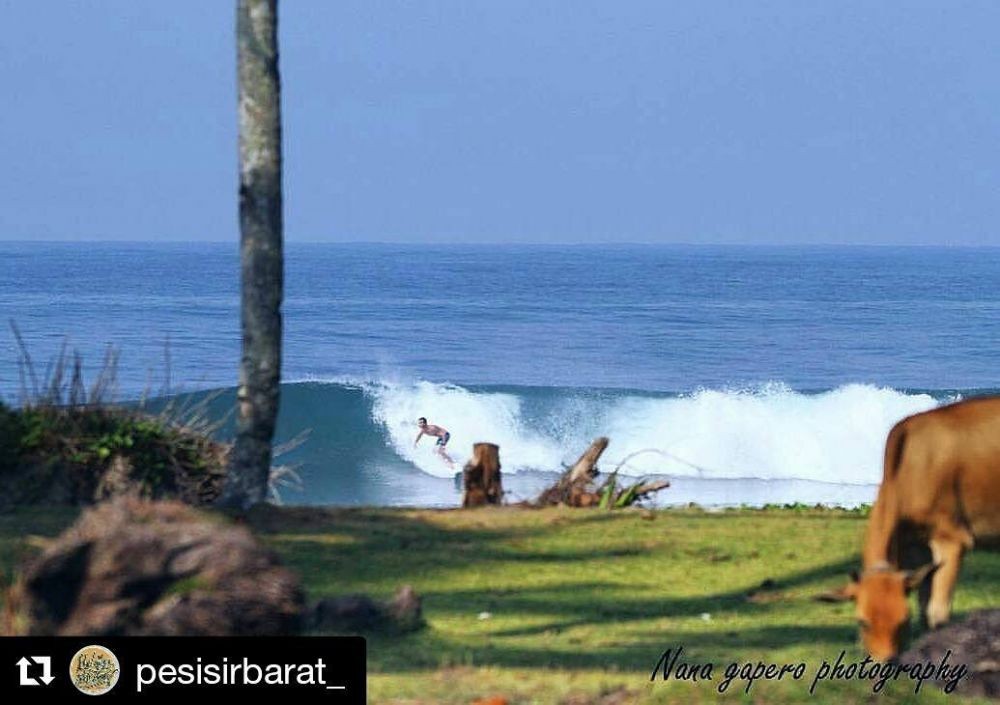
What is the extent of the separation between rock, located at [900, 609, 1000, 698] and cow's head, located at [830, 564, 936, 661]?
170 mm

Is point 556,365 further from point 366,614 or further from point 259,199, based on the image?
point 366,614

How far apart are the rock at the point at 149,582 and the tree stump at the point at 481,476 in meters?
8.07

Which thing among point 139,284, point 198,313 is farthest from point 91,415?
point 139,284

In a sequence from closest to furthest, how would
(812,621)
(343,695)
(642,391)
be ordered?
(343,695), (812,621), (642,391)

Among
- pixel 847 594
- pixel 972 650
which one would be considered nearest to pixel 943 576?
pixel 972 650

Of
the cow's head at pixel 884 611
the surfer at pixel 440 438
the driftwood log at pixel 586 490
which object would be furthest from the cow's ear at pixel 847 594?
the surfer at pixel 440 438

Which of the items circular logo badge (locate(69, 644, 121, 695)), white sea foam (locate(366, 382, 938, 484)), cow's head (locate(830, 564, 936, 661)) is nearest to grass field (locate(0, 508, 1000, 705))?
cow's head (locate(830, 564, 936, 661))

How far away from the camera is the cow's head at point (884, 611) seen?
877 cm

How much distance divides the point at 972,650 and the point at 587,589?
3.84 meters

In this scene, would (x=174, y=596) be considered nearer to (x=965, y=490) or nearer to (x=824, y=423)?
(x=965, y=490)

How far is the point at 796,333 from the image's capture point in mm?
75938

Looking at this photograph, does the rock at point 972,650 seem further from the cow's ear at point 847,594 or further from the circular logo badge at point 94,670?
the circular logo badge at point 94,670

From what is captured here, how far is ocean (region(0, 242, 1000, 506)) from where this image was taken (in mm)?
39812

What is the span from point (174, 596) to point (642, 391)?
40796 mm
